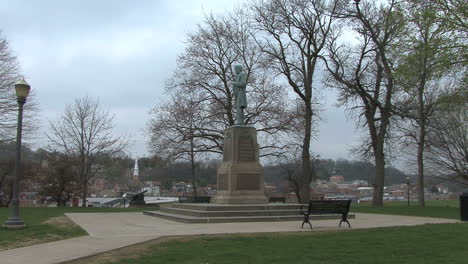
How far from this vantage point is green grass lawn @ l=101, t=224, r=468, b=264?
7035 millimetres

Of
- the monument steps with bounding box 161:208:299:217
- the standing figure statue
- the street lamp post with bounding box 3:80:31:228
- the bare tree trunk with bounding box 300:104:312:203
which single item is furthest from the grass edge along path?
the bare tree trunk with bounding box 300:104:312:203

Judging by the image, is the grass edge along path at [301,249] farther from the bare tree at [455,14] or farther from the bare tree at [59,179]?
the bare tree at [59,179]

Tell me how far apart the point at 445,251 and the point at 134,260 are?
17.3ft

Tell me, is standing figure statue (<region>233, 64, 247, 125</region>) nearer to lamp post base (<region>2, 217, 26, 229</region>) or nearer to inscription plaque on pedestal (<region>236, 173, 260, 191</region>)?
inscription plaque on pedestal (<region>236, 173, 260, 191</region>)

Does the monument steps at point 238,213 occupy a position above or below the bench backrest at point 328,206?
below

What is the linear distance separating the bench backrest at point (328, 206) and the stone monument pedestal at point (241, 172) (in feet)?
18.2

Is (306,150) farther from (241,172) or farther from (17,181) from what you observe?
(17,181)

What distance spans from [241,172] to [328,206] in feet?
19.7

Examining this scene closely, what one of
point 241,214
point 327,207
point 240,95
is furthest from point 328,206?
point 240,95

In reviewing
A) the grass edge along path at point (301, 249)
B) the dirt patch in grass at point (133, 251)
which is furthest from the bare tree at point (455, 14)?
the dirt patch in grass at point (133, 251)

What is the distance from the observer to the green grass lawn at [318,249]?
7035 millimetres

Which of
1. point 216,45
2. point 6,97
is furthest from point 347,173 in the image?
point 6,97

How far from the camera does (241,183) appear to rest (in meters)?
17.9

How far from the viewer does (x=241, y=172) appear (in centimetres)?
1791
